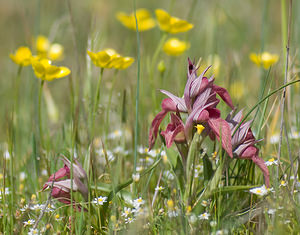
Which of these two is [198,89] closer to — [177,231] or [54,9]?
[177,231]

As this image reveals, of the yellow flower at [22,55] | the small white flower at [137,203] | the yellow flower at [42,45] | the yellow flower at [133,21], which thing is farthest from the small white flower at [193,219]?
the yellow flower at [42,45]

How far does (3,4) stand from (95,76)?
2414 millimetres

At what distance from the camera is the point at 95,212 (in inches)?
51.9

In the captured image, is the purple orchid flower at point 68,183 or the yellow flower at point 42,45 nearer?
the purple orchid flower at point 68,183

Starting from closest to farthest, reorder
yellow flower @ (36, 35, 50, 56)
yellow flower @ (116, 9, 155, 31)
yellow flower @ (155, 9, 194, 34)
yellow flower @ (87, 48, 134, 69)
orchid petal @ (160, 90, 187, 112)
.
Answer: orchid petal @ (160, 90, 187, 112) → yellow flower @ (87, 48, 134, 69) → yellow flower @ (155, 9, 194, 34) → yellow flower @ (116, 9, 155, 31) → yellow flower @ (36, 35, 50, 56)

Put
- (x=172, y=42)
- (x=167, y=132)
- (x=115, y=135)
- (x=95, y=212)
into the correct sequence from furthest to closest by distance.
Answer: (x=172, y=42) → (x=115, y=135) → (x=95, y=212) → (x=167, y=132)

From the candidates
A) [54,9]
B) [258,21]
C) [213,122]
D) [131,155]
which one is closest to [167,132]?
[213,122]

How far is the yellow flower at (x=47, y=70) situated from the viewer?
1.58 m

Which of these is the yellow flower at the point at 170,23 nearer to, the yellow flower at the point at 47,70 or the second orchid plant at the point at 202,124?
the yellow flower at the point at 47,70

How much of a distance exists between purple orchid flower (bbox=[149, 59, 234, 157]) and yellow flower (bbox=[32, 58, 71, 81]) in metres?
0.52

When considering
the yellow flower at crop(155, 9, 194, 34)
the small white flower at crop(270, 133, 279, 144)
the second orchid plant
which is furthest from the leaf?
the yellow flower at crop(155, 9, 194, 34)

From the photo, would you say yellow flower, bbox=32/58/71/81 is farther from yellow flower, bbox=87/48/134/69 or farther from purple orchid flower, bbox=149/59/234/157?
purple orchid flower, bbox=149/59/234/157

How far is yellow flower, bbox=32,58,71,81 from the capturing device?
1.58 metres

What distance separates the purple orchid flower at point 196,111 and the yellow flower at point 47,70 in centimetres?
52
